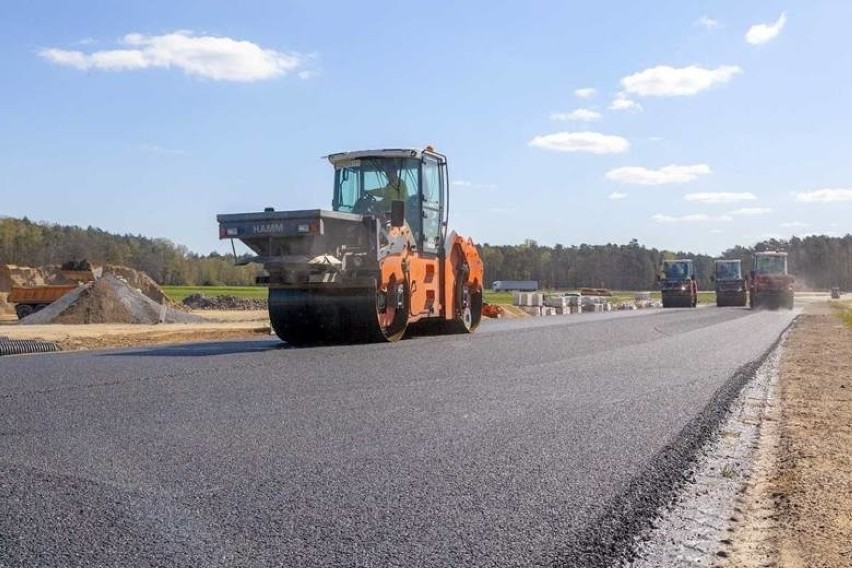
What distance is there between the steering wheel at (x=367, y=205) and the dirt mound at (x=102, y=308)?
1490 centimetres

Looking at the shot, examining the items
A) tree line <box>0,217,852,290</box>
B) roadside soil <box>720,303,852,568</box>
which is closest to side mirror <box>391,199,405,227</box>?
roadside soil <box>720,303,852,568</box>

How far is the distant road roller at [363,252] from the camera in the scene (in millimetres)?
12547

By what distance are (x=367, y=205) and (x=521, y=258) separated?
353 feet

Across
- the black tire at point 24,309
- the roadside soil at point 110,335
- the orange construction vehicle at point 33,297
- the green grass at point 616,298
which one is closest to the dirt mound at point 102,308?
the roadside soil at point 110,335

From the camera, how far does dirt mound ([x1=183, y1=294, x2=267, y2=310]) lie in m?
41.9

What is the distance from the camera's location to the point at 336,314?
13.3m

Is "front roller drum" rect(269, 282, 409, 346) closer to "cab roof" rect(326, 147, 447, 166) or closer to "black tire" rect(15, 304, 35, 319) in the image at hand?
"cab roof" rect(326, 147, 447, 166)

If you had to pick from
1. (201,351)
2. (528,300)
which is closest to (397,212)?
(201,351)

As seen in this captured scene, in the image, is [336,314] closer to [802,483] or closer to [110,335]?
[110,335]

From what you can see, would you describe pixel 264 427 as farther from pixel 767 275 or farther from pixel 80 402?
pixel 767 275

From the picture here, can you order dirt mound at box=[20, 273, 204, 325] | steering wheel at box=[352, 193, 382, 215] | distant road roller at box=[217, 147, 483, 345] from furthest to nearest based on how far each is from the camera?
dirt mound at box=[20, 273, 204, 325], steering wheel at box=[352, 193, 382, 215], distant road roller at box=[217, 147, 483, 345]

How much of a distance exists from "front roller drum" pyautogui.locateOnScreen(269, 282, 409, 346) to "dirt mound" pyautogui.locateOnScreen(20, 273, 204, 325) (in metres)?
14.9

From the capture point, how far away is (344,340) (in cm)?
1387

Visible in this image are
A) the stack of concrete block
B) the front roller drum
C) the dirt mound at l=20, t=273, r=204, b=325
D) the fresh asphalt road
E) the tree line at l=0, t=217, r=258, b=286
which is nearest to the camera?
the fresh asphalt road
